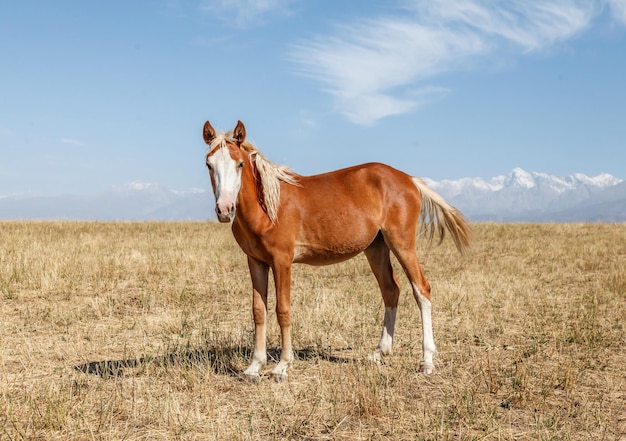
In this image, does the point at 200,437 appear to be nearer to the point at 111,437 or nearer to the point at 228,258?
the point at 111,437

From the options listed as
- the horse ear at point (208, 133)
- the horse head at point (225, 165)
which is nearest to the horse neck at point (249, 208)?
the horse head at point (225, 165)

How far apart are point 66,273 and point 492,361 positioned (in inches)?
400

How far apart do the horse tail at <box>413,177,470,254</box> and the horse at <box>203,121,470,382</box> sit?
2cm

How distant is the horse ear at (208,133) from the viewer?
6199 mm

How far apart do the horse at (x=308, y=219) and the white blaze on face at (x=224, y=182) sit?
1 cm

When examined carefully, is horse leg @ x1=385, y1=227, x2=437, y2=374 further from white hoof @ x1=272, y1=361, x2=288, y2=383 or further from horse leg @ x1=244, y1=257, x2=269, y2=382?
white hoof @ x1=272, y1=361, x2=288, y2=383

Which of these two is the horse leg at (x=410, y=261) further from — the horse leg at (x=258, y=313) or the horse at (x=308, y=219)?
the horse leg at (x=258, y=313)

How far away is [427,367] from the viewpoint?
6.52m

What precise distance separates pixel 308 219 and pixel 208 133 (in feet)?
5.26

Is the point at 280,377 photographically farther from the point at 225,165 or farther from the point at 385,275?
the point at 225,165

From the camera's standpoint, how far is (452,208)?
7.79m

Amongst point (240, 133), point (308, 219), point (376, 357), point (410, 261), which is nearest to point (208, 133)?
point (240, 133)

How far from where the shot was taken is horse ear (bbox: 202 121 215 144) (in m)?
6.20

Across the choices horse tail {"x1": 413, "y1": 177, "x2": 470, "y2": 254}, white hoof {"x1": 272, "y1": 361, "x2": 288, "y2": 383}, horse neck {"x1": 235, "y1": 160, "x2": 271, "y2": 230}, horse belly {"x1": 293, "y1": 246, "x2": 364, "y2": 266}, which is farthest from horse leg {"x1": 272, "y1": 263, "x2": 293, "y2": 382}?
horse tail {"x1": 413, "y1": 177, "x2": 470, "y2": 254}
